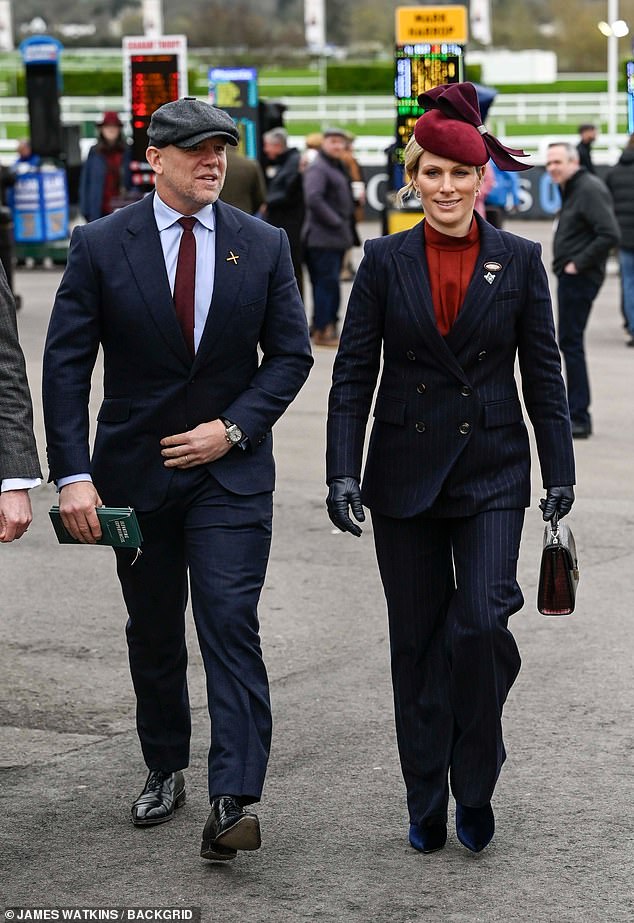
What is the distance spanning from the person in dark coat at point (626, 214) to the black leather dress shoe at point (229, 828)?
12238 mm

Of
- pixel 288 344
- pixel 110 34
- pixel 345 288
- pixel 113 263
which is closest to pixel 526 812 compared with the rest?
pixel 288 344

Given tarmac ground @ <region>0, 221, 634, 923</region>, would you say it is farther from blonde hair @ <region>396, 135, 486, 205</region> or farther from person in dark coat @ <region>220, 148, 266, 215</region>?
person in dark coat @ <region>220, 148, 266, 215</region>

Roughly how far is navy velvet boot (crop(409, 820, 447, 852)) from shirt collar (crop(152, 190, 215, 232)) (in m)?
1.73

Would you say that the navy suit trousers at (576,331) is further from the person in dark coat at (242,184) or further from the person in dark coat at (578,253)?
the person in dark coat at (242,184)

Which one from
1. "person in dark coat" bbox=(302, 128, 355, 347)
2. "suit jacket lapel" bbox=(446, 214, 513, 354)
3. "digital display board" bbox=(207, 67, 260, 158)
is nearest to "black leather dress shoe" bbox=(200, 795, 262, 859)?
"suit jacket lapel" bbox=(446, 214, 513, 354)

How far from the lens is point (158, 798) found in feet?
16.5

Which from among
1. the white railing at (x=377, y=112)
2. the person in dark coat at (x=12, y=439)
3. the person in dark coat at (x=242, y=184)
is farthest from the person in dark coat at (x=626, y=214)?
the white railing at (x=377, y=112)

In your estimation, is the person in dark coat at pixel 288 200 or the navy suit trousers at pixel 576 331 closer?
the navy suit trousers at pixel 576 331

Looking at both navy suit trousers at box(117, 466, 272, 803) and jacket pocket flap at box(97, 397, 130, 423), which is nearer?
navy suit trousers at box(117, 466, 272, 803)

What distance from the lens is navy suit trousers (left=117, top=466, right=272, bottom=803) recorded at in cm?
465

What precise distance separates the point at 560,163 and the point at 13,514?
7933 millimetres

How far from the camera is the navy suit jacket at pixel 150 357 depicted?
4.75 m

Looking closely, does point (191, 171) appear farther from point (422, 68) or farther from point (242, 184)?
point (422, 68)

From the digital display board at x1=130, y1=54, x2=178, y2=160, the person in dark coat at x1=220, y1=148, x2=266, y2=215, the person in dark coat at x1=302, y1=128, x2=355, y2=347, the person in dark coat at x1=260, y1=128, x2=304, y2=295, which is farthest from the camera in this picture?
the digital display board at x1=130, y1=54, x2=178, y2=160
